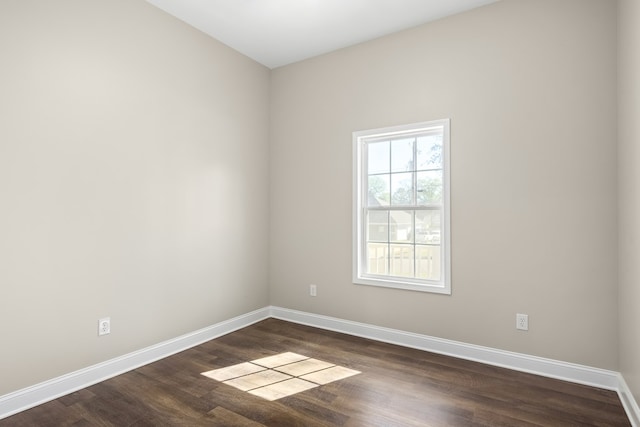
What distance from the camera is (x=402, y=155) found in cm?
348

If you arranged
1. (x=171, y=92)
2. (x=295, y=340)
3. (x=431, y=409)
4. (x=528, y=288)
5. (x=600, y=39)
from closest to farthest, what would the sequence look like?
(x=431, y=409) → (x=600, y=39) → (x=528, y=288) → (x=171, y=92) → (x=295, y=340)

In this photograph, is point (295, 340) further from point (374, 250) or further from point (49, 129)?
point (49, 129)

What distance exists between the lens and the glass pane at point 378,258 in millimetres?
3572

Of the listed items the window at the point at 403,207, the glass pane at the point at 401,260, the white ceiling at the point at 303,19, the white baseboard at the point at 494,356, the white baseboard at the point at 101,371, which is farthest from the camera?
the glass pane at the point at 401,260

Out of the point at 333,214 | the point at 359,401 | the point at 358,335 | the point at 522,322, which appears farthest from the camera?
the point at 333,214

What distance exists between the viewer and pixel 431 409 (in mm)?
2262

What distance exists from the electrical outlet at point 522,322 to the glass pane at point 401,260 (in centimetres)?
96

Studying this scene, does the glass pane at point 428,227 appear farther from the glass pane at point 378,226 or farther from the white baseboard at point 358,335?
the white baseboard at point 358,335

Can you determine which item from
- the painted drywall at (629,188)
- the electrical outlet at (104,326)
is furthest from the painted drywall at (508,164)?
the electrical outlet at (104,326)

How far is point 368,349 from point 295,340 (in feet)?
2.43

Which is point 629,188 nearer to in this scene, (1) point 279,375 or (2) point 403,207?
(2) point 403,207

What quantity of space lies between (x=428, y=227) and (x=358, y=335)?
1.34 meters

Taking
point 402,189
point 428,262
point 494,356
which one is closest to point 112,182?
point 402,189

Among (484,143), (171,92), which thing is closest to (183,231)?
(171,92)
